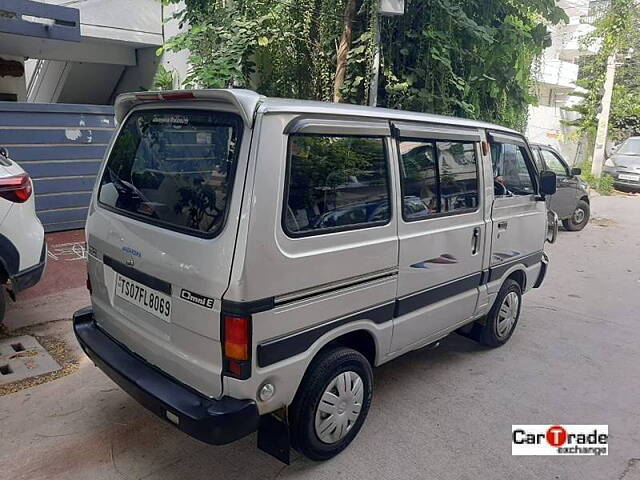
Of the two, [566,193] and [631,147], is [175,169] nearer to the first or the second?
[566,193]

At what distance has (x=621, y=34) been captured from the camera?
573 inches

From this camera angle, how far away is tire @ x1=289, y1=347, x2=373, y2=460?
2641 millimetres

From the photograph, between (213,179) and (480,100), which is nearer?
(213,179)

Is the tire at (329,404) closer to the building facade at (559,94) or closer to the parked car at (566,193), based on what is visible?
the parked car at (566,193)

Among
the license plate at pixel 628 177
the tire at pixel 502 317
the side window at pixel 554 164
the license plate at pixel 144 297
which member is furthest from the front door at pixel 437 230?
the license plate at pixel 628 177

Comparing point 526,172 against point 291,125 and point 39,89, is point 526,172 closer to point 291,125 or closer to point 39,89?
point 291,125

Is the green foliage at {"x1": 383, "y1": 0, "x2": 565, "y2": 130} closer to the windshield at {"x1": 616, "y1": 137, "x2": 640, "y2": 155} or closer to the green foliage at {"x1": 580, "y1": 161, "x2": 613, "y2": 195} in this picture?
the green foliage at {"x1": 580, "y1": 161, "x2": 613, "y2": 195}

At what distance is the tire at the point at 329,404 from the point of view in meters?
2.64

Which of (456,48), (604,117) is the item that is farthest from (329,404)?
(604,117)

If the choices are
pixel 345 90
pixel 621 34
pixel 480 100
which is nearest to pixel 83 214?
pixel 345 90

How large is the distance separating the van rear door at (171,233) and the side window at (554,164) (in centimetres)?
740

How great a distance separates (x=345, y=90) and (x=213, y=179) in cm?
476

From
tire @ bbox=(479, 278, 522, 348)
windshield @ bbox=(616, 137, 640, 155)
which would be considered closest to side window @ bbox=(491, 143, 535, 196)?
tire @ bbox=(479, 278, 522, 348)

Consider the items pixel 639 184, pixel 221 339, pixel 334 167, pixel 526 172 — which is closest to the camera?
pixel 221 339
